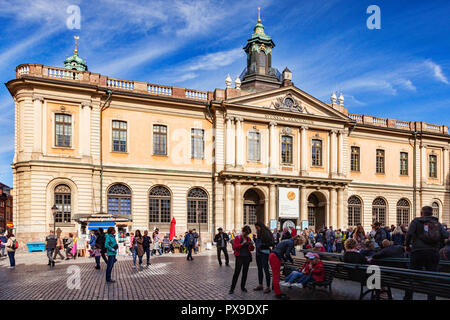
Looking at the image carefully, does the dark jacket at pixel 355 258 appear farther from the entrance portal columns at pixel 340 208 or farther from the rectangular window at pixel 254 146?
the entrance portal columns at pixel 340 208

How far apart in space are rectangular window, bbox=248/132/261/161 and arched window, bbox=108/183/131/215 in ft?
34.9

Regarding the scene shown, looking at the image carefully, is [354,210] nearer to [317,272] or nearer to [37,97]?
[37,97]

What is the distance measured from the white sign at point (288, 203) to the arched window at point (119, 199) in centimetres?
1256

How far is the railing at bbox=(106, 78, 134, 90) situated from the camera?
32.8 m

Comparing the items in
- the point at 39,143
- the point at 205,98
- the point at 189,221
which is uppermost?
the point at 205,98

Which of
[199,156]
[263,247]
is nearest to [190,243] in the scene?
[263,247]

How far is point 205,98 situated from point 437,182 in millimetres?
27699

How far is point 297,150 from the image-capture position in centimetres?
3759

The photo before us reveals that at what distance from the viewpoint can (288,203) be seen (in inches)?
1422

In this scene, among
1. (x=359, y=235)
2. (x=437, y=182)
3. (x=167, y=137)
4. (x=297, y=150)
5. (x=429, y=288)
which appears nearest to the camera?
(x=429, y=288)

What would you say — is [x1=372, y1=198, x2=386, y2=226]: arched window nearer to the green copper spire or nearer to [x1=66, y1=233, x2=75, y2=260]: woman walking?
[x1=66, y1=233, x2=75, y2=260]: woman walking
